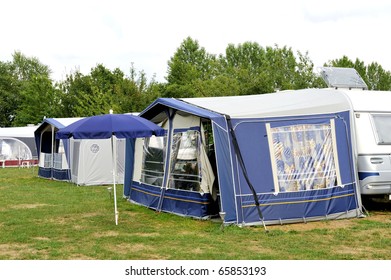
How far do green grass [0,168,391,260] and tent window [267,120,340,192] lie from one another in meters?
0.72

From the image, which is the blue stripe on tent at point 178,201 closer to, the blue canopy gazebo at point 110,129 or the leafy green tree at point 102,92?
the blue canopy gazebo at point 110,129

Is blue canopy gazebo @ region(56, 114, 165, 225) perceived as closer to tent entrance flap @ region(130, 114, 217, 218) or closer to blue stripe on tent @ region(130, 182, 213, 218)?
tent entrance flap @ region(130, 114, 217, 218)

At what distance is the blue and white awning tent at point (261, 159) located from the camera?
8359mm

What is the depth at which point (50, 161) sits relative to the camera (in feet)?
61.9

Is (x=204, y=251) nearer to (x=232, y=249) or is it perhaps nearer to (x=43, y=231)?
(x=232, y=249)

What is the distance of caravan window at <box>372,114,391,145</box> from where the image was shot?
31.6ft

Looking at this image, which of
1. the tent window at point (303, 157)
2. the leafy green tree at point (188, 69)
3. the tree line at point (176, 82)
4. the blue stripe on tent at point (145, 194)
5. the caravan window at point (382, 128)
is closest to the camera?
the tent window at point (303, 157)

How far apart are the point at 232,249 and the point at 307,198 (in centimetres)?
244

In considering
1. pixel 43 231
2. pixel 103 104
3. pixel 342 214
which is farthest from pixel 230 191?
pixel 103 104

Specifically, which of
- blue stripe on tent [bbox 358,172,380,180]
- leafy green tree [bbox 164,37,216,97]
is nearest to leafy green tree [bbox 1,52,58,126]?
leafy green tree [bbox 164,37,216,97]

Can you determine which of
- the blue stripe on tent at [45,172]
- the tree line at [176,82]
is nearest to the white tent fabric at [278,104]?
the blue stripe on tent at [45,172]

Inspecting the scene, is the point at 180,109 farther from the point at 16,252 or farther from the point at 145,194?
the point at 16,252

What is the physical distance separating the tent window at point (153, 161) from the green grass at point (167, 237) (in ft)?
2.16

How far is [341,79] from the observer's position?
11055 millimetres
